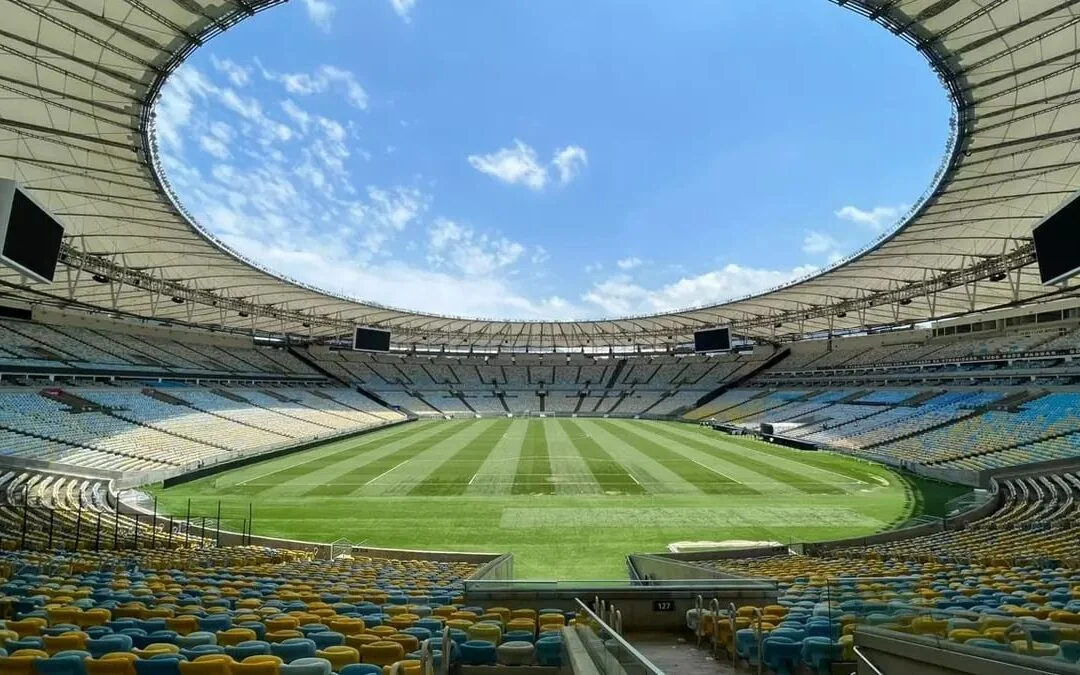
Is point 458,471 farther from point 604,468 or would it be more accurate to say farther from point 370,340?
point 370,340

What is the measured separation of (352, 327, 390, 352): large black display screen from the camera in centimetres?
5372

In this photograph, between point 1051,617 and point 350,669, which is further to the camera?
point 1051,617

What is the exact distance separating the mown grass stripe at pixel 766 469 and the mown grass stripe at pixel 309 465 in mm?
21335

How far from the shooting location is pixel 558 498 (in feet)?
78.1

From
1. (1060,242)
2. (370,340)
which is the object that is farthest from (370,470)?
(1060,242)

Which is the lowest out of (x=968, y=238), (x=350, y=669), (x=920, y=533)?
(x=920, y=533)

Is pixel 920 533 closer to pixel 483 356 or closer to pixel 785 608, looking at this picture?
pixel 785 608

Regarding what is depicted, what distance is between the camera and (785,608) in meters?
7.13

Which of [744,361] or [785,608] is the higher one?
[744,361]

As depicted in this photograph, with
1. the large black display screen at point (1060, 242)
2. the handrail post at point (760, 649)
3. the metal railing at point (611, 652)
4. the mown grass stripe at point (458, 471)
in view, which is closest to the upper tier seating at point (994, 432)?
the large black display screen at point (1060, 242)

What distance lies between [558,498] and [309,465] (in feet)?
52.2

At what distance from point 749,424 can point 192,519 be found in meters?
41.2

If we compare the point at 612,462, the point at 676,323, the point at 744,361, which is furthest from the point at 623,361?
the point at 612,462

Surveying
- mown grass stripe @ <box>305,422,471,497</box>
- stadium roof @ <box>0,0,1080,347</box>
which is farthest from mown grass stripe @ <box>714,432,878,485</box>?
mown grass stripe @ <box>305,422,471,497</box>
